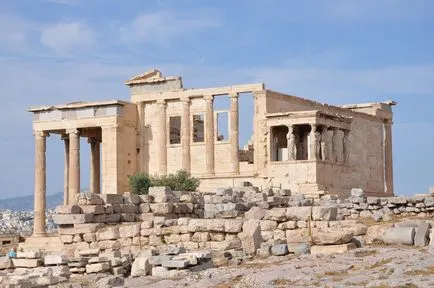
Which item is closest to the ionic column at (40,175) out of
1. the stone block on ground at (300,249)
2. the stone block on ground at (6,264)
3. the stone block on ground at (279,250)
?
the stone block on ground at (6,264)

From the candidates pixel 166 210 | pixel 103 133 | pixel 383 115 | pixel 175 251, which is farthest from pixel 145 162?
pixel 175 251

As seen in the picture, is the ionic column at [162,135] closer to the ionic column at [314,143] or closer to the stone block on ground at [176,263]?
the ionic column at [314,143]

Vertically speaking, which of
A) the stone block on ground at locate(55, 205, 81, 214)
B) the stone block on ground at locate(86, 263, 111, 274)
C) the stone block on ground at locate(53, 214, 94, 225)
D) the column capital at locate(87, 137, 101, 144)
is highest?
the column capital at locate(87, 137, 101, 144)

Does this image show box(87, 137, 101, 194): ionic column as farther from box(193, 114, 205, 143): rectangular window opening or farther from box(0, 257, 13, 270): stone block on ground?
box(0, 257, 13, 270): stone block on ground

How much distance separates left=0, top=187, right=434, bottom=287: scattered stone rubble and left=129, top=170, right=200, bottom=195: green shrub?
50.9 feet

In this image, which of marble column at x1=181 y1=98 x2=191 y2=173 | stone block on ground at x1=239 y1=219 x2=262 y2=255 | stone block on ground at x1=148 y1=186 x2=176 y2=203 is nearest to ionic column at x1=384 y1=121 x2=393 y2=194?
marble column at x1=181 y1=98 x2=191 y2=173

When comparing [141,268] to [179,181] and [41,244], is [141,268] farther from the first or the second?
[179,181]

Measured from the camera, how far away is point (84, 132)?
49188 millimetres

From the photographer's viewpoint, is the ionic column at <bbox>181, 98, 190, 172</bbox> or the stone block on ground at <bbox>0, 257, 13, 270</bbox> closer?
the stone block on ground at <bbox>0, 257, 13, 270</bbox>

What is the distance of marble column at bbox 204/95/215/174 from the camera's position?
4569 centimetres

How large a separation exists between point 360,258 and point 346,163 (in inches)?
1267

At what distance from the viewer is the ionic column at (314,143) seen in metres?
43.0

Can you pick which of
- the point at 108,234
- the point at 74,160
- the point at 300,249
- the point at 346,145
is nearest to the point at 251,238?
the point at 300,249

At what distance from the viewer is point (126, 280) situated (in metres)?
15.4
